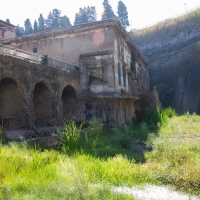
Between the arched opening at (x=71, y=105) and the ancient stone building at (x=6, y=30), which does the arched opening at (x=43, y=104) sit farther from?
the ancient stone building at (x=6, y=30)

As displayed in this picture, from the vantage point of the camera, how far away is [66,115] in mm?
18719

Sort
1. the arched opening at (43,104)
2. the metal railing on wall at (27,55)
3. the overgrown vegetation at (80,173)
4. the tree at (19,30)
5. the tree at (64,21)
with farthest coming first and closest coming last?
the tree at (64,21) < the tree at (19,30) < the arched opening at (43,104) < the metal railing on wall at (27,55) < the overgrown vegetation at (80,173)

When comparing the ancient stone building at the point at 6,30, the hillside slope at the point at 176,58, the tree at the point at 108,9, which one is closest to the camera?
the hillside slope at the point at 176,58

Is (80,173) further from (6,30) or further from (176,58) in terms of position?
(6,30)

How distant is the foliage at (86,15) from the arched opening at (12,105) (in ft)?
156

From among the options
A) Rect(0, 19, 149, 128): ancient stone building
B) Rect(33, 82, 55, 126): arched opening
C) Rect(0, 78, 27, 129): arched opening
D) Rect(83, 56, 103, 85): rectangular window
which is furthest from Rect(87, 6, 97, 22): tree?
Rect(0, 78, 27, 129): arched opening

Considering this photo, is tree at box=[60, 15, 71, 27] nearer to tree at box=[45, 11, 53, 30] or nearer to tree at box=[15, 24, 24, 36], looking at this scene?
tree at box=[45, 11, 53, 30]

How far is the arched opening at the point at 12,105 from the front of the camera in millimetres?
13000

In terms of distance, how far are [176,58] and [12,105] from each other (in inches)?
1063

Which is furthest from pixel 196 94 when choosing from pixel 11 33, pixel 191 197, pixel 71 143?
pixel 11 33

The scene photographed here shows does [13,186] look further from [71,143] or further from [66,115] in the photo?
[66,115]

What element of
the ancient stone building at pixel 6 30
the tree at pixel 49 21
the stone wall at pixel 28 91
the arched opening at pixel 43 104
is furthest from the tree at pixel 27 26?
the arched opening at pixel 43 104

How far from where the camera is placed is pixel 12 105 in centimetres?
1342

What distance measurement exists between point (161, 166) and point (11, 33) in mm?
38034
